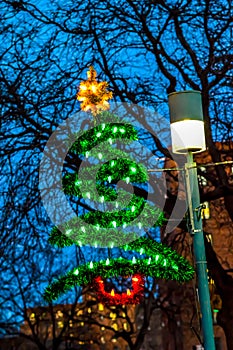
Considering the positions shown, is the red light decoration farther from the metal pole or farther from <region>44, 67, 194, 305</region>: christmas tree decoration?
the metal pole

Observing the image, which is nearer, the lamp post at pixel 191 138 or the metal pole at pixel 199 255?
the metal pole at pixel 199 255

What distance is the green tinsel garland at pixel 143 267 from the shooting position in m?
7.98

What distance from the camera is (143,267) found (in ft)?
26.1

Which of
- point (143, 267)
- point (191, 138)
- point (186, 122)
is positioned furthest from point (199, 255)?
point (186, 122)

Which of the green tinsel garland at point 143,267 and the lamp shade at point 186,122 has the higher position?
the lamp shade at point 186,122

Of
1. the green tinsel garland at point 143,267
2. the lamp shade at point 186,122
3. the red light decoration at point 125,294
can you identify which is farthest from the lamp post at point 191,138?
the red light decoration at point 125,294

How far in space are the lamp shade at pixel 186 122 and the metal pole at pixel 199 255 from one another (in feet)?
0.53

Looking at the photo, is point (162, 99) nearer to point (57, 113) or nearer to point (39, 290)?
point (57, 113)

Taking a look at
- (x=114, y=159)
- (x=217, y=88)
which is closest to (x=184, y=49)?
(x=217, y=88)

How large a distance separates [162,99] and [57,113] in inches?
92.1

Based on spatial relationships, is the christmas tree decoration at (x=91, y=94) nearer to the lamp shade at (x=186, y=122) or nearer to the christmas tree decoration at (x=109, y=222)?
the christmas tree decoration at (x=109, y=222)

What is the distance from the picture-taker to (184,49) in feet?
51.4

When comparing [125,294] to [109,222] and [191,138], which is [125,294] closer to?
[109,222]

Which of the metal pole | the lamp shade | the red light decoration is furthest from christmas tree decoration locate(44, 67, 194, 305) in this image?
the lamp shade
